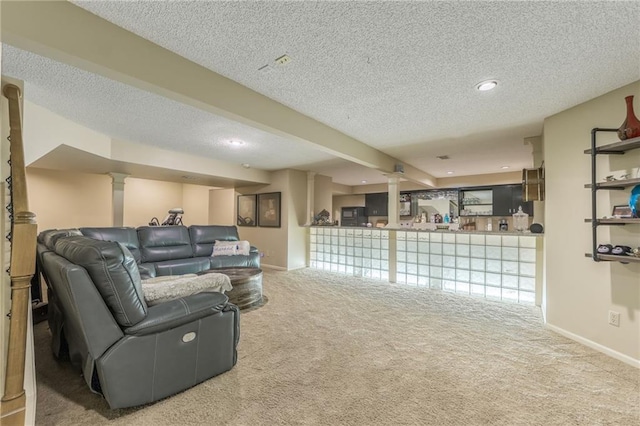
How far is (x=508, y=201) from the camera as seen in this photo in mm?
6566

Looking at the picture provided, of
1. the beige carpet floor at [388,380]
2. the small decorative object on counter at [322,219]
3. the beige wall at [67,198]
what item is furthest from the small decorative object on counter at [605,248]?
the beige wall at [67,198]

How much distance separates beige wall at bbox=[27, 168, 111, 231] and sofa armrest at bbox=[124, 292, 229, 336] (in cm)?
564

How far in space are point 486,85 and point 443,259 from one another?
8.97 ft

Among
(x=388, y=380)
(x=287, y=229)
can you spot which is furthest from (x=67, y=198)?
(x=388, y=380)

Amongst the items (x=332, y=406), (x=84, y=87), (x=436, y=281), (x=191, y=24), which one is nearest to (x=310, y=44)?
(x=191, y=24)

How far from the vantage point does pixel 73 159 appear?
12.8 feet

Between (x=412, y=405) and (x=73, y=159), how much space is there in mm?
5037

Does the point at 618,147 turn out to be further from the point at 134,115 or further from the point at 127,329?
the point at 134,115

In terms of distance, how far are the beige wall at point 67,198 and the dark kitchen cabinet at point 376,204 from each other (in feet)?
23.4

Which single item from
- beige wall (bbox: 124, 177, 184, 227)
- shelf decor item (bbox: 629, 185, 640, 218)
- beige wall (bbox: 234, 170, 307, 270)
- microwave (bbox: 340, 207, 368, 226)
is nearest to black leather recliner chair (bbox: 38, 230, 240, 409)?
shelf decor item (bbox: 629, 185, 640, 218)

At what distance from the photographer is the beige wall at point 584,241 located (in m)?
2.17

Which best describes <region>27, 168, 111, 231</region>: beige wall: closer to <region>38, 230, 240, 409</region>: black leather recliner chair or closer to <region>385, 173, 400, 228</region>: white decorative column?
<region>38, 230, 240, 409</region>: black leather recliner chair

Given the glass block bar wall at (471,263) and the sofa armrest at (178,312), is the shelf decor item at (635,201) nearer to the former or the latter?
the glass block bar wall at (471,263)

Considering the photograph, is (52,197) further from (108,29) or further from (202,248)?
(108,29)
